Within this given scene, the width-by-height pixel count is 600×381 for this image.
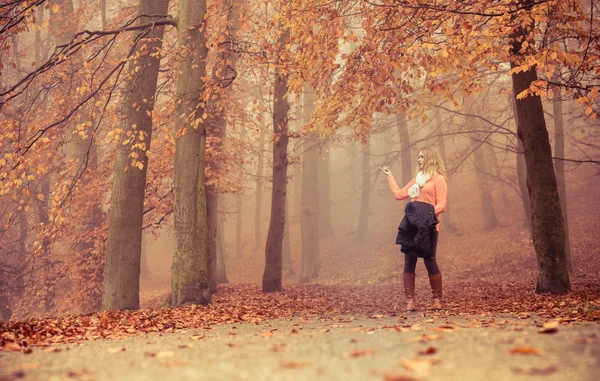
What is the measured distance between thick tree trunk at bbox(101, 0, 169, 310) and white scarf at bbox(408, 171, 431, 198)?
4.60m

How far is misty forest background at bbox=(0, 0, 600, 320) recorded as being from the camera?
7.63 m

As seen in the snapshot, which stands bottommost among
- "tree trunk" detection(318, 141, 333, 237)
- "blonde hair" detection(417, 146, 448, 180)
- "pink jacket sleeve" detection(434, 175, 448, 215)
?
"pink jacket sleeve" detection(434, 175, 448, 215)

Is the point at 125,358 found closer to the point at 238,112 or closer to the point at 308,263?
the point at 238,112

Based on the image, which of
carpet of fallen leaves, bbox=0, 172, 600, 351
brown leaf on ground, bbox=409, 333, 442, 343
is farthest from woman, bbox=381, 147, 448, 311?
brown leaf on ground, bbox=409, 333, 442, 343

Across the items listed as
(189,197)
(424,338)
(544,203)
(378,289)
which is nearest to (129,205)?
(189,197)

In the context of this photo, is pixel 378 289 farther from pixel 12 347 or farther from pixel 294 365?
pixel 294 365

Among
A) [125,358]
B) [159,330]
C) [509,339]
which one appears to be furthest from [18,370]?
[509,339]

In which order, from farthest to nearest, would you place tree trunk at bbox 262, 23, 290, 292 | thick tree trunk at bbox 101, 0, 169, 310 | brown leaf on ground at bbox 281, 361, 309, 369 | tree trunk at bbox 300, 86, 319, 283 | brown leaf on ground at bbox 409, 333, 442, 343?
1. tree trunk at bbox 300, 86, 319, 283
2. tree trunk at bbox 262, 23, 290, 292
3. thick tree trunk at bbox 101, 0, 169, 310
4. brown leaf on ground at bbox 409, 333, 442, 343
5. brown leaf on ground at bbox 281, 361, 309, 369

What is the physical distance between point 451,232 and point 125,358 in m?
19.6

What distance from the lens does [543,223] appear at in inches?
300

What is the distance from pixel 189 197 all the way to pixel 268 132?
21.6 ft

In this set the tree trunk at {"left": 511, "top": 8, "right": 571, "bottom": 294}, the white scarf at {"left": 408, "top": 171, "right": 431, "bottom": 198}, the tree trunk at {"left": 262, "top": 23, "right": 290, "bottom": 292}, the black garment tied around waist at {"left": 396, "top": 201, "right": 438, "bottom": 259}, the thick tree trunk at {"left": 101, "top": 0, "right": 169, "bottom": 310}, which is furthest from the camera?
the tree trunk at {"left": 262, "top": 23, "right": 290, "bottom": 292}

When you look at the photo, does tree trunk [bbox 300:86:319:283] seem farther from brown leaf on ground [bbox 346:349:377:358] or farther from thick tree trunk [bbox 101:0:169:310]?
brown leaf on ground [bbox 346:349:377:358]

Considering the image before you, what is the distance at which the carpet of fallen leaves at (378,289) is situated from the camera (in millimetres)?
5367
